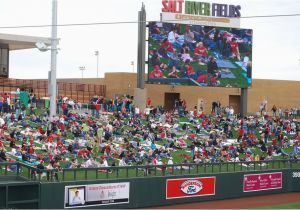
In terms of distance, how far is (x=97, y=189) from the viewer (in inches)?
870

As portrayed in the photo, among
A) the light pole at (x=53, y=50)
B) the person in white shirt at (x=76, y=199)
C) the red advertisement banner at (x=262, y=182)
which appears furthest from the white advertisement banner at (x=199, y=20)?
the person in white shirt at (x=76, y=199)

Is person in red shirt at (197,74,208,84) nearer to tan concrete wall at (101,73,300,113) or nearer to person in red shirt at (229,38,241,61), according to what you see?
person in red shirt at (229,38,241,61)

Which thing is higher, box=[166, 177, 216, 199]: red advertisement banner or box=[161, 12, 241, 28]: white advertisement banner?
box=[161, 12, 241, 28]: white advertisement banner

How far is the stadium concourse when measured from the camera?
2562 cm

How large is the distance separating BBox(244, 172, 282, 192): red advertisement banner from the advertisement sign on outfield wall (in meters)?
8.00

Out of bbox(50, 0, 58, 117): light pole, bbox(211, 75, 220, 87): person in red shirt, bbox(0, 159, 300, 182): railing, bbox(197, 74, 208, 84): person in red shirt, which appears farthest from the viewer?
bbox(211, 75, 220, 87): person in red shirt

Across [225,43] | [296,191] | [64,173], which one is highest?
[225,43]

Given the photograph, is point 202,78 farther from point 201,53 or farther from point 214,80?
point 201,53

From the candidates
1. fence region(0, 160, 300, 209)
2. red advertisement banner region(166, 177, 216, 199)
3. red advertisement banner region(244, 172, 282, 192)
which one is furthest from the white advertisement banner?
red advertisement banner region(166, 177, 216, 199)

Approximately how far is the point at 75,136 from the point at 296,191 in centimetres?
1319

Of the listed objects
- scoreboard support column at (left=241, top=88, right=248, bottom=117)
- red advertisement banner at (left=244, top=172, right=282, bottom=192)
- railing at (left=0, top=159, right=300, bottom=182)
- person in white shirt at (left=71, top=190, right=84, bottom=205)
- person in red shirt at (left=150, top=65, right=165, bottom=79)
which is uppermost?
person in red shirt at (left=150, top=65, right=165, bottom=79)

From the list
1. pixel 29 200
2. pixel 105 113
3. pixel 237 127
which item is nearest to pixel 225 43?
pixel 237 127

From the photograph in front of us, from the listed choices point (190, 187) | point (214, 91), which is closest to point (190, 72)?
point (214, 91)

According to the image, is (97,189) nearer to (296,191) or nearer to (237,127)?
(296,191)
